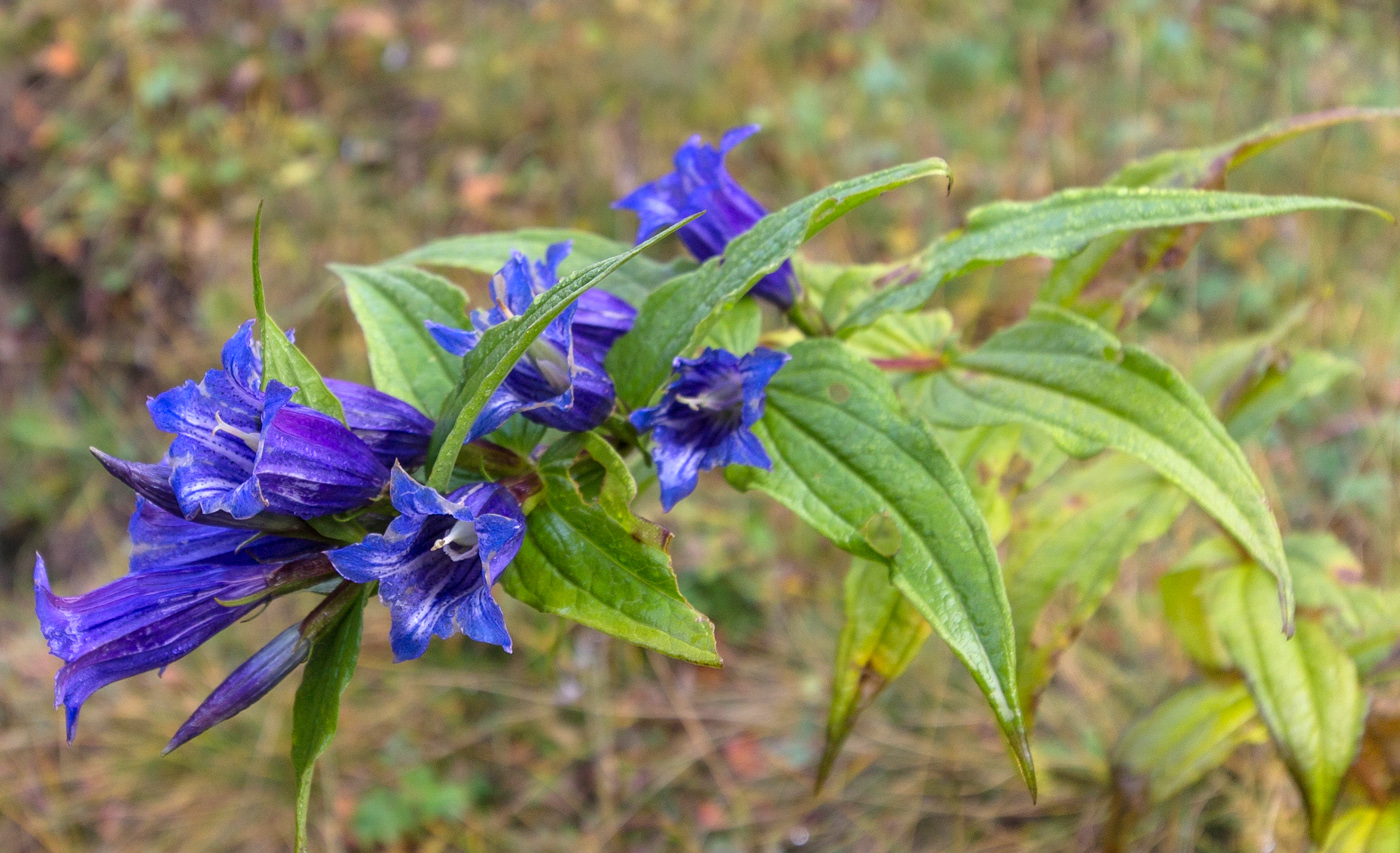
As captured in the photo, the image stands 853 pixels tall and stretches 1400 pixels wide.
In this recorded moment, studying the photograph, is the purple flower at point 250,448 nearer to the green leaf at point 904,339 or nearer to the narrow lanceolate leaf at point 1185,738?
the green leaf at point 904,339

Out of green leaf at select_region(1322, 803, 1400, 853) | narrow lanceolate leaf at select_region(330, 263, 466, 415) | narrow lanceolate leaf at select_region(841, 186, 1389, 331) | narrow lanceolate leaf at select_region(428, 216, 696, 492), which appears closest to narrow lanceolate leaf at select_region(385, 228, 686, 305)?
narrow lanceolate leaf at select_region(330, 263, 466, 415)

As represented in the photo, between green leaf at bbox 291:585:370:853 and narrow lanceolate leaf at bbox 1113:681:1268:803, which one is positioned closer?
green leaf at bbox 291:585:370:853

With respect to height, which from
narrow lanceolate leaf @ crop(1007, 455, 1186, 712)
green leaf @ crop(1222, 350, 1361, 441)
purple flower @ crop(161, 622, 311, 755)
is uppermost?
green leaf @ crop(1222, 350, 1361, 441)

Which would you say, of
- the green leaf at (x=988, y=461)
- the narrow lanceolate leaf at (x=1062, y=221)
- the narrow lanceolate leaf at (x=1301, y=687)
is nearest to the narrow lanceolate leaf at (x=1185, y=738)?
the narrow lanceolate leaf at (x=1301, y=687)

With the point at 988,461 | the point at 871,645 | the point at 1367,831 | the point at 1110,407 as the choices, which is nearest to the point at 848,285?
the point at 988,461

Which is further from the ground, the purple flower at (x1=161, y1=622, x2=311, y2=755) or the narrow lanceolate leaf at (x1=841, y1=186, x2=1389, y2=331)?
the narrow lanceolate leaf at (x1=841, y1=186, x2=1389, y2=331)

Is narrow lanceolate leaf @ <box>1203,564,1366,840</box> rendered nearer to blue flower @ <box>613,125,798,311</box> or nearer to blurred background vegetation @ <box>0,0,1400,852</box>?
blue flower @ <box>613,125,798,311</box>

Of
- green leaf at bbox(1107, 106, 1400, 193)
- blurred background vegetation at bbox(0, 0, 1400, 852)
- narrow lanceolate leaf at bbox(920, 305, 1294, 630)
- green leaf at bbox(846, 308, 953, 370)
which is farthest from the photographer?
blurred background vegetation at bbox(0, 0, 1400, 852)

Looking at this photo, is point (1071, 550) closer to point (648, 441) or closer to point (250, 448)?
point (648, 441)
